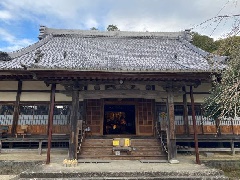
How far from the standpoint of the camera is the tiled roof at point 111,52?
9.84 meters

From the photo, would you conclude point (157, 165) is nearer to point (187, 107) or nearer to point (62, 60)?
point (187, 107)

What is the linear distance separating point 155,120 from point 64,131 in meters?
4.93

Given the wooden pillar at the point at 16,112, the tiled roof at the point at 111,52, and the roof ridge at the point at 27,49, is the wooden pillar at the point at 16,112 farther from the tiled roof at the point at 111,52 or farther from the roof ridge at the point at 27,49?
the roof ridge at the point at 27,49

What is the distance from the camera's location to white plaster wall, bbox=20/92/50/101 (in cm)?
1131

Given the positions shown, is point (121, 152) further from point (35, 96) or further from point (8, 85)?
point (8, 85)

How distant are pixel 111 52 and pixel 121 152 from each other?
6.59 metres

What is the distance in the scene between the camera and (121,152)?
9.63 metres

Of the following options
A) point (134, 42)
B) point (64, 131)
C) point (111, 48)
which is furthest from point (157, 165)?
point (134, 42)

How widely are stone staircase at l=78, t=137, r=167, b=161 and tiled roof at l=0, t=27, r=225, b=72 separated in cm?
367

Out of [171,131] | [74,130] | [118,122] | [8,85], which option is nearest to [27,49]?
[8,85]

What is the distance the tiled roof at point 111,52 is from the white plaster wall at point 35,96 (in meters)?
1.76

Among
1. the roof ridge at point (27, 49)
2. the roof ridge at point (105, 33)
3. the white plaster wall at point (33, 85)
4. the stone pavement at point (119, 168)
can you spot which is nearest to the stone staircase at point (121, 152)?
the stone pavement at point (119, 168)

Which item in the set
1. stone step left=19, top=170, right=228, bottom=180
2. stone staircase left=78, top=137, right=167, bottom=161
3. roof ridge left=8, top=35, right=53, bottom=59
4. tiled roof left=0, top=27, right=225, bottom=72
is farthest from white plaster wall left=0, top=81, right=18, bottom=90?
stone step left=19, top=170, right=228, bottom=180

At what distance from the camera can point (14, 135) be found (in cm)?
1076
